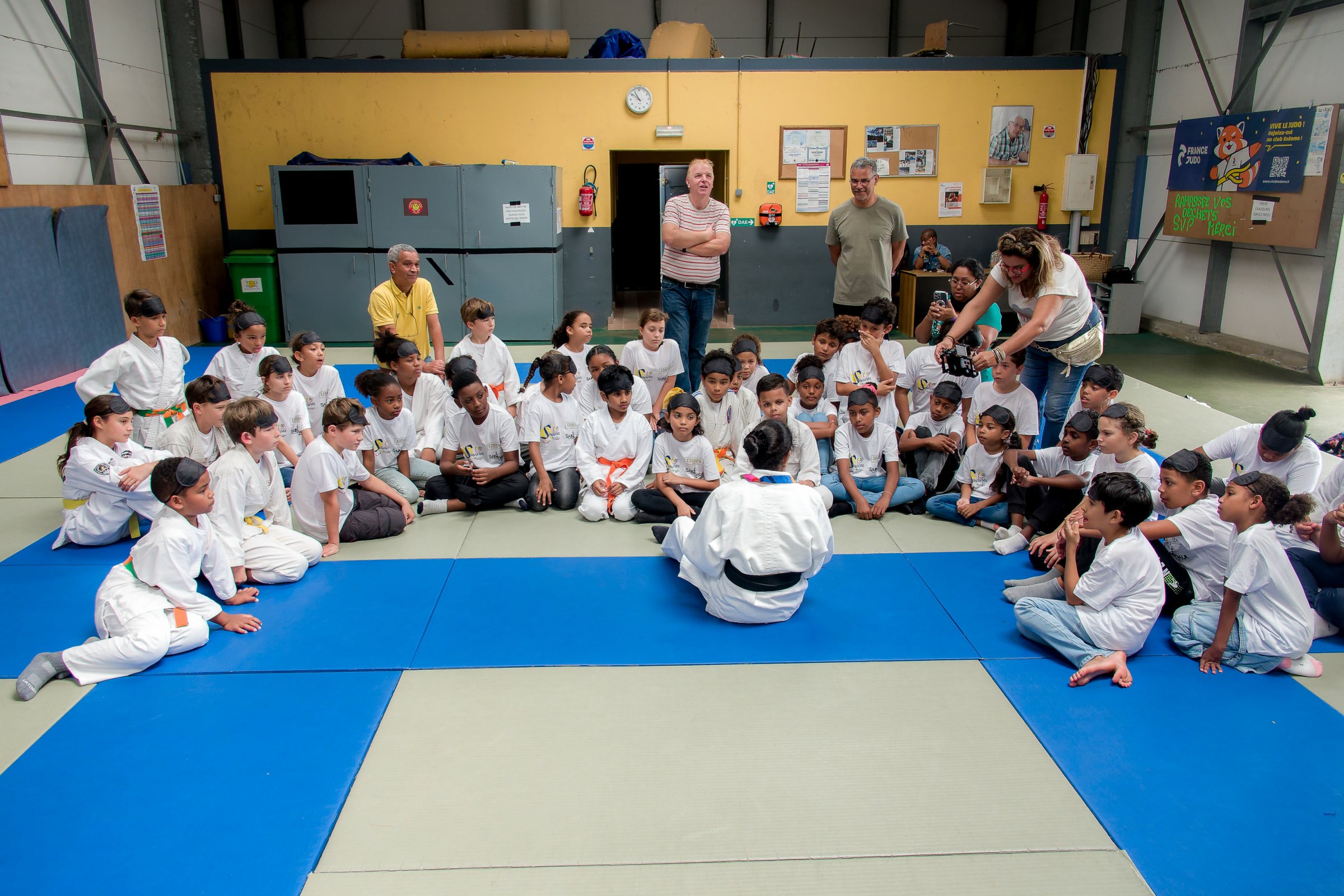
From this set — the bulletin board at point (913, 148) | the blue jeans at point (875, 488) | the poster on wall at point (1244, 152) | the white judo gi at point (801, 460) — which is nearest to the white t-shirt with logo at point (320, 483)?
the white judo gi at point (801, 460)

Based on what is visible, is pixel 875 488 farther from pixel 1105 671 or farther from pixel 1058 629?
pixel 1105 671

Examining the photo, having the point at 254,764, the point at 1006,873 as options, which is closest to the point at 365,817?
the point at 254,764

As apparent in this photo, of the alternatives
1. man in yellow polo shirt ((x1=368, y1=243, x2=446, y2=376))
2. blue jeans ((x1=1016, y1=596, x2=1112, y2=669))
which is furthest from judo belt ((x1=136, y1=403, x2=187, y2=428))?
blue jeans ((x1=1016, y1=596, x2=1112, y2=669))

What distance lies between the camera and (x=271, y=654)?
12.4ft

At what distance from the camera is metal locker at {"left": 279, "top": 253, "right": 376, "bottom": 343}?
34.7 feet

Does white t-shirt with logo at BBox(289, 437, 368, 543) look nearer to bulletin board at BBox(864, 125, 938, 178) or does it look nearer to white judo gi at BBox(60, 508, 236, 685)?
white judo gi at BBox(60, 508, 236, 685)

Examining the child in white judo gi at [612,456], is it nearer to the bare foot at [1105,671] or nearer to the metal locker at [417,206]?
the bare foot at [1105,671]

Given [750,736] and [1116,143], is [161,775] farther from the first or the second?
[1116,143]

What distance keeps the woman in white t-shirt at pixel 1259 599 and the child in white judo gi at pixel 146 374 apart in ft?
18.5

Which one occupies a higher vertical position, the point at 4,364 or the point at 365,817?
the point at 4,364

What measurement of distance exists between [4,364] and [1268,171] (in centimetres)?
1241

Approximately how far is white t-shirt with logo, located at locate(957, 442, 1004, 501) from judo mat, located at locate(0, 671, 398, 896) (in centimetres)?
351

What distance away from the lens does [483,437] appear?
5.61 metres

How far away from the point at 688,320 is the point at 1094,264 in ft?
22.7
